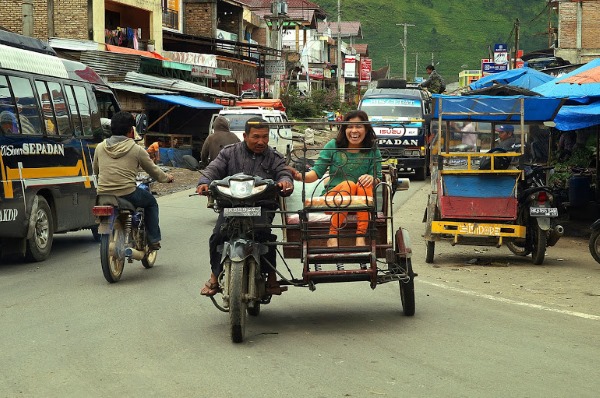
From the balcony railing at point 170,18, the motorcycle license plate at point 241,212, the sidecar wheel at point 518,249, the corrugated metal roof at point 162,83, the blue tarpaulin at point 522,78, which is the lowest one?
the sidecar wheel at point 518,249

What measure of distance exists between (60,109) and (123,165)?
3404 millimetres

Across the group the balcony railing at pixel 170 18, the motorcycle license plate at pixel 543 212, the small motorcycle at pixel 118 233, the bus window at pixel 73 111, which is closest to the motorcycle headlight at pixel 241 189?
the small motorcycle at pixel 118 233

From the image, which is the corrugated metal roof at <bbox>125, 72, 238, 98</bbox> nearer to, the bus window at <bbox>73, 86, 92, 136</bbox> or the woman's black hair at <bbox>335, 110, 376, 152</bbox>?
the bus window at <bbox>73, 86, 92, 136</bbox>

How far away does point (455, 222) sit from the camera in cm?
1263

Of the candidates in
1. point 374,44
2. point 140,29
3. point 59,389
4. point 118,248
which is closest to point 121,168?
point 118,248

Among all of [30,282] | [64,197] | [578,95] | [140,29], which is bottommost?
[30,282]

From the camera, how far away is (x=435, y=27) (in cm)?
13450

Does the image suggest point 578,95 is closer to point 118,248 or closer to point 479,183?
point 479,183

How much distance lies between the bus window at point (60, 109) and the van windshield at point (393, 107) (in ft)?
54.6

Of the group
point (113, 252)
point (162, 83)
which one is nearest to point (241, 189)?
point (113, 252)

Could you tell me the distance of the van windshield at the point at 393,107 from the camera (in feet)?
→ 97.0

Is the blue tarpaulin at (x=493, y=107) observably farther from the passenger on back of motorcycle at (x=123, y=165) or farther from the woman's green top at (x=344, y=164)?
the woman's green top at (x=344, y=164)

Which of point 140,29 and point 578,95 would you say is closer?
point 578,95

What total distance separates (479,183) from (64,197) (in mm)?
6013
